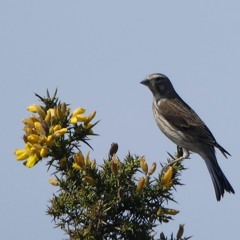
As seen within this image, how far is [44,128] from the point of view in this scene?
4914mm

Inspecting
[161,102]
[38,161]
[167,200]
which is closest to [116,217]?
[167,200]

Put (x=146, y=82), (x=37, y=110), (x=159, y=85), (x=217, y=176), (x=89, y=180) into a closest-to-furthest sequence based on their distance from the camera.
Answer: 1. (x=89, y=180)
2. (x=37, y=110)
3. (x=217, y=176)
4. (x=146, y=82)
5. (x=159, y=85)

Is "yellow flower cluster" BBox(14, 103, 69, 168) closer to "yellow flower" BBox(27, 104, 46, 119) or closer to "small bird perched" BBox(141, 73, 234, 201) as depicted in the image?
"yellow flower" BBox(27, 104, 46, 119)

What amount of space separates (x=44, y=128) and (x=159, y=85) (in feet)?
25.1

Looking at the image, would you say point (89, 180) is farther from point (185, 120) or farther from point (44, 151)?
point (185, 120)

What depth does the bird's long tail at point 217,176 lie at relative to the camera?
31.2 feet

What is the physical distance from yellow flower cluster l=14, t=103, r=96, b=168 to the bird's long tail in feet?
15.6

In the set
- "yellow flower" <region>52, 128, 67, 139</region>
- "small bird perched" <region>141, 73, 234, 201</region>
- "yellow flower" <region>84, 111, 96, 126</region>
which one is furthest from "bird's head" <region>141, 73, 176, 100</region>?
"yellow flower" <region>52, 128, 67, 139</region>

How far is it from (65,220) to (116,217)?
0.38 meters

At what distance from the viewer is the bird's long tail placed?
952 centimetres

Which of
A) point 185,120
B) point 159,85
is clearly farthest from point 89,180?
point 159,85

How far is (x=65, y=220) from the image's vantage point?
15.0ft

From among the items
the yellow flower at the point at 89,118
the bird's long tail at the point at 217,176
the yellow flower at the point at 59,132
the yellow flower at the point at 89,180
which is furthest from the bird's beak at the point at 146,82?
the yellow flower at the point at 89,180

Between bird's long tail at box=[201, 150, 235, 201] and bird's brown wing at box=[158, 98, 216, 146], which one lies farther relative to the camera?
bird's brown wing at box=[158, 98, 216, 146]
